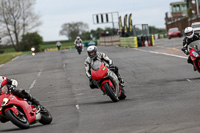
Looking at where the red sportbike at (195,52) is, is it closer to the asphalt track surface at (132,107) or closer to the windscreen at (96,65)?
the asphalt track surface at (132,107)

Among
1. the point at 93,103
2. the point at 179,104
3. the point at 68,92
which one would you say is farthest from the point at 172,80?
the point at 179,104

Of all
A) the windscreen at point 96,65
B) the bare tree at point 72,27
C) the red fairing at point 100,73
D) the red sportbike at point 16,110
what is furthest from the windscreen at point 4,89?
the bare tree at point 72,27

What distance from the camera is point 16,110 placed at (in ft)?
32.5

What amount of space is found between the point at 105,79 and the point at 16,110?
3.98m

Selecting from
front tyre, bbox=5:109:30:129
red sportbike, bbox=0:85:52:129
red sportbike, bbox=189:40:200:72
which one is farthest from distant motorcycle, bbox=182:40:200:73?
front tyre, bbox=5:109:30:129

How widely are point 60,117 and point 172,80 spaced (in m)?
7.43

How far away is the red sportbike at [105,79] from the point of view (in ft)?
43.6

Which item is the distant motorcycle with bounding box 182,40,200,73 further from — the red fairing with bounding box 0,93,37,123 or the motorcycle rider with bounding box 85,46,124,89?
the red fairing with bounding box 0,93,37,123

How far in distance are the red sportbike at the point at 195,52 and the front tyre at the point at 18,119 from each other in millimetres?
7738

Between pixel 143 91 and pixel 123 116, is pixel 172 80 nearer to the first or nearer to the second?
pixel 143 91

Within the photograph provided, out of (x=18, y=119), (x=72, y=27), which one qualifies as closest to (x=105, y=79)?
(x=18, y=119)

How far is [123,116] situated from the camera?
10.9 m

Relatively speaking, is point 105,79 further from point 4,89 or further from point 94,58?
point 4,89

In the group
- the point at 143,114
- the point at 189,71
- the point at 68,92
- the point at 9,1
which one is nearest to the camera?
the point at 143,114
